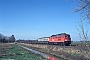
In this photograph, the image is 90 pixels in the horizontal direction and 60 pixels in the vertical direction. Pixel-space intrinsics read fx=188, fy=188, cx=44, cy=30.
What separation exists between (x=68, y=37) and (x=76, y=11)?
5777 centimetres

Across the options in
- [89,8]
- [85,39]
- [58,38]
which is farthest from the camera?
[58,38]

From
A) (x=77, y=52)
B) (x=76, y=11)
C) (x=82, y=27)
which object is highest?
(x=76, y=11)

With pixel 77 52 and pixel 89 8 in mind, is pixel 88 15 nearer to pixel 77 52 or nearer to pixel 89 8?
pixel 89 8

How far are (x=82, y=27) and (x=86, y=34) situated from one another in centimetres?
53

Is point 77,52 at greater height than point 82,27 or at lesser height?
lesser

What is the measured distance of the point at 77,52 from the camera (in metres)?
35.8

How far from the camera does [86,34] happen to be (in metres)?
8.30

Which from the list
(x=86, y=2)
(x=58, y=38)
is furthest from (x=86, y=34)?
(x=58, y=38)

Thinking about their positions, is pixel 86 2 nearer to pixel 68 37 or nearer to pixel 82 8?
pixel 82 8

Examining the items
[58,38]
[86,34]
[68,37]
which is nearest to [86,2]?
[86,34]

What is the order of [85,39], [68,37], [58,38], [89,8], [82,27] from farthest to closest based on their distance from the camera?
[58,38] < [68,37] < [82,27] < [85,39] < [89,8]

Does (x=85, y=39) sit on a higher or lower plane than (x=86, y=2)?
lower

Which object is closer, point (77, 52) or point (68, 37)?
point (77, 52)

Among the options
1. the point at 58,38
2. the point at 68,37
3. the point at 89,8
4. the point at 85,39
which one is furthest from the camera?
the point at 58,38
